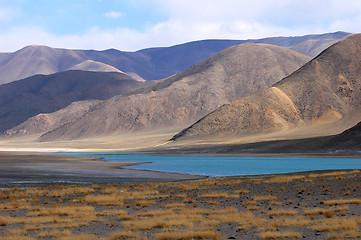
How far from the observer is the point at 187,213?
784 inches

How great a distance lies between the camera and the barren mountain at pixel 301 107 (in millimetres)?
142625

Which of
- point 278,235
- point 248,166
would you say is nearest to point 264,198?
point 278,235

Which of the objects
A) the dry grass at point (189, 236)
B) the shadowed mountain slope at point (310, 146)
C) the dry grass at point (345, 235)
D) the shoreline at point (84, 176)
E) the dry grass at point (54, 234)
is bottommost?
the shadowed mountain slope at point (310, 146)

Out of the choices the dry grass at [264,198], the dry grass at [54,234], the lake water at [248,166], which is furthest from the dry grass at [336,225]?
the lake water at [248,166]

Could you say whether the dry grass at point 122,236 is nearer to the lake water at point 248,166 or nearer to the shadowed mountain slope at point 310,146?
the lake water at point 248,166

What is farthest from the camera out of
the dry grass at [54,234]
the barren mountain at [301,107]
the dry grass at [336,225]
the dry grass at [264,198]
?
the barren mountain at [301,107]

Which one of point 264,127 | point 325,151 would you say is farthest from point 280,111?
point 325,151

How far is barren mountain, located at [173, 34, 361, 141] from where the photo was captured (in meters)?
143

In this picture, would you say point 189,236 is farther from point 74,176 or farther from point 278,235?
point 74,176

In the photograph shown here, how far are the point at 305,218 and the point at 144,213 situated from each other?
21.4ft

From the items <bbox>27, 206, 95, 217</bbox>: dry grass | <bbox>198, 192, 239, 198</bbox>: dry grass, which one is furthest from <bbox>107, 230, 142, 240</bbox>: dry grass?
<bbox>198, 192, 239, 198</bbox>: dry grass

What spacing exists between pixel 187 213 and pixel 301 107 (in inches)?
5479

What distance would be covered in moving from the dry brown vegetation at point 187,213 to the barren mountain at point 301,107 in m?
106

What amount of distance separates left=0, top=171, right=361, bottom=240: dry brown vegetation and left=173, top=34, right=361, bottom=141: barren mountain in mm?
105708
